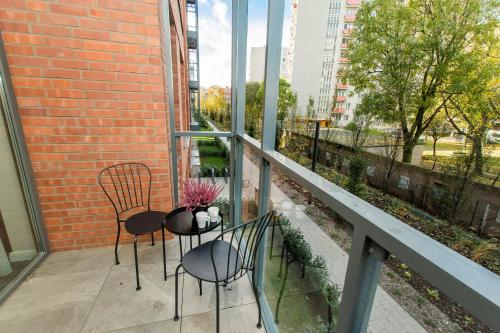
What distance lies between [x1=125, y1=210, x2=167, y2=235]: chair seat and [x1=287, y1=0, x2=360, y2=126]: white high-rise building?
1463 millimetres

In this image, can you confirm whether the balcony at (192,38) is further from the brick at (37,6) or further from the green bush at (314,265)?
the green bush at (314,265)

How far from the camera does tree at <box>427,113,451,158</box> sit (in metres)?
1.32

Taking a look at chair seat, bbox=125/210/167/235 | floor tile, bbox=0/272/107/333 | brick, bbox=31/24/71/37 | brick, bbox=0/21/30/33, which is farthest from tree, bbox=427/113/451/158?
brick, bbox=0/21/30/33

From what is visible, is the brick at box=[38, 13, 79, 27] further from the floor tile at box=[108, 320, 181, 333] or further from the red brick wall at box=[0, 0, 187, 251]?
the floor tile at box=[108, 320, 181, 333]

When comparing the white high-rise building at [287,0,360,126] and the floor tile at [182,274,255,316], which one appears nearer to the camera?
the white high-rise building at [287,0,360,126]

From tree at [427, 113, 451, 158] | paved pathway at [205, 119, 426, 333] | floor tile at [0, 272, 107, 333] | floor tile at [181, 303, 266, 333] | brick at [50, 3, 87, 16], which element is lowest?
floor tile at [181, 303, 266, 333]

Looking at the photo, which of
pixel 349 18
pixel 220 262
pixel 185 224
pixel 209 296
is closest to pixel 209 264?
pixel 220 262

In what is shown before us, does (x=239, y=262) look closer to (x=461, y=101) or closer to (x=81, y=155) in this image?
(x=461, y=101)

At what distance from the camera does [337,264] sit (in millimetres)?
871

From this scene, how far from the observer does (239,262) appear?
4.67ft

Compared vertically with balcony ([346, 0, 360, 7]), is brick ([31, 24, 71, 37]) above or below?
below

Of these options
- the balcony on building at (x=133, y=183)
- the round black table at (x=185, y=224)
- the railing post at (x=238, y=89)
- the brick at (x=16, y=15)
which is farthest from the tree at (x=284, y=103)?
the brick at (x=16, y=15)

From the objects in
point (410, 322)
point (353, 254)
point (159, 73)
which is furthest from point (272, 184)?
point (159, 73)

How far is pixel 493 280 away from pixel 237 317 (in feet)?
5.02
